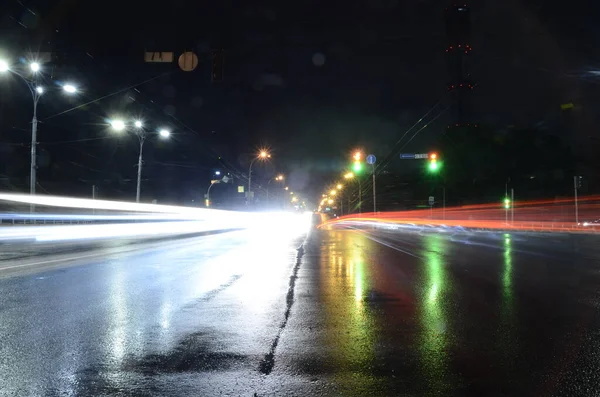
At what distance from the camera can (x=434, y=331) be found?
5.93 meters

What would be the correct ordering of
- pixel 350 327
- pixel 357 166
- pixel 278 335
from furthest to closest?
pixel 357 166 < pixel 350 327 < pixel 278 335

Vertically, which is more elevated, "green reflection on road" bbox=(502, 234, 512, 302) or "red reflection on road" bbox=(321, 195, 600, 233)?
"red reflection on road" bbox=(321, 195, 600, 233)

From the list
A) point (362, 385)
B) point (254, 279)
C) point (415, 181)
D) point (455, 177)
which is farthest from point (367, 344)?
point (415, 181)

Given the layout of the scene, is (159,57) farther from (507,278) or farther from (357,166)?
(357,166)

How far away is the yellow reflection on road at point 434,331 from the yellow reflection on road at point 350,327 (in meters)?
0.56

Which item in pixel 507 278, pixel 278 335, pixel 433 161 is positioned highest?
pixel 433 161

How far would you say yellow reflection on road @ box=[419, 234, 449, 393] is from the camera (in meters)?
4.41

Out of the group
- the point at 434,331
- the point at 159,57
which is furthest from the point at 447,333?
the point at 159,57

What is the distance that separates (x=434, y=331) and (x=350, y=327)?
107cm

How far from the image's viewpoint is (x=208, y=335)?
227 inches

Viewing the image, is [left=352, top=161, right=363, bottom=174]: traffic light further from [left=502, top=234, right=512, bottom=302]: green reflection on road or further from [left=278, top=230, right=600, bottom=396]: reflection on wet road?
[left=278, top=230, right=600, bottom=396]: reflection on wet road

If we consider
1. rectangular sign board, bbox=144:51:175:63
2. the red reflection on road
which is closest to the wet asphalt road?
rectangular sign board, bbox=144:51:175:63

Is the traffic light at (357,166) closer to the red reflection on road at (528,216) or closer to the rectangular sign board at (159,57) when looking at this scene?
the rectangular sign board at (159,57)

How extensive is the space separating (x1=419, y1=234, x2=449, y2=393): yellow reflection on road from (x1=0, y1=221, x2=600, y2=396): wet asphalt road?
20 millimetres
